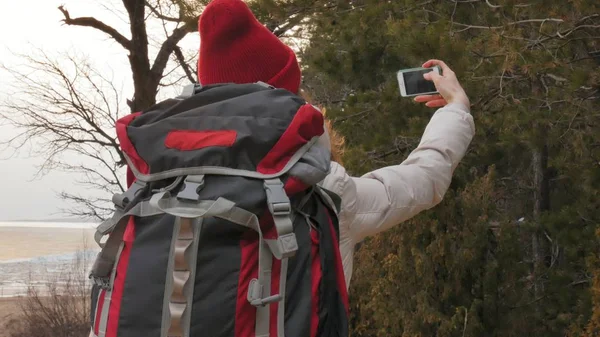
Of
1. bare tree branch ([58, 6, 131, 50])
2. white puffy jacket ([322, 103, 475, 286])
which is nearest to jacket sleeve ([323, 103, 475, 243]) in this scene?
white puffy jacket ([322, 103, 475, 286])

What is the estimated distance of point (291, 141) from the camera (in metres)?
1.34

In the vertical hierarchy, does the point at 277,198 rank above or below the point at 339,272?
above

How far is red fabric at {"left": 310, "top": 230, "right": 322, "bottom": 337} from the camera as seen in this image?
52.2 inches

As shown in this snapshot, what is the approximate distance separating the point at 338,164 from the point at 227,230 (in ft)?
1.10

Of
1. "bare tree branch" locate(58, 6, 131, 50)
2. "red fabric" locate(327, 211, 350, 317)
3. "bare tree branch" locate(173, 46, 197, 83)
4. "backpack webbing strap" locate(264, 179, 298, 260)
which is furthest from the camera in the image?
"bare tree branch" locate(173, 46, 197, 83)

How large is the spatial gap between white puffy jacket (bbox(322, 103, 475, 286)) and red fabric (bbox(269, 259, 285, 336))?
0.20 meters

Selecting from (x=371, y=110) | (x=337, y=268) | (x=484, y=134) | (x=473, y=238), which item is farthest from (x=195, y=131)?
(x=484, y=134)

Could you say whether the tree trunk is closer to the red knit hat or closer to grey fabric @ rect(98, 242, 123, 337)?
the red knit hat

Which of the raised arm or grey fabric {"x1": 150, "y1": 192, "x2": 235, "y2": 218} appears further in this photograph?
the raised arm

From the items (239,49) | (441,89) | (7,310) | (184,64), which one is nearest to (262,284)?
(239,49)

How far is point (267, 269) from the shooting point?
1.29 metres

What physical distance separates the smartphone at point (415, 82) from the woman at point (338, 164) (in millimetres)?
219

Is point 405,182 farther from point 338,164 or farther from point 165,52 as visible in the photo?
point 165,52

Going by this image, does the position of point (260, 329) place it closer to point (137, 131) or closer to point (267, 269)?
point (267, 269)
